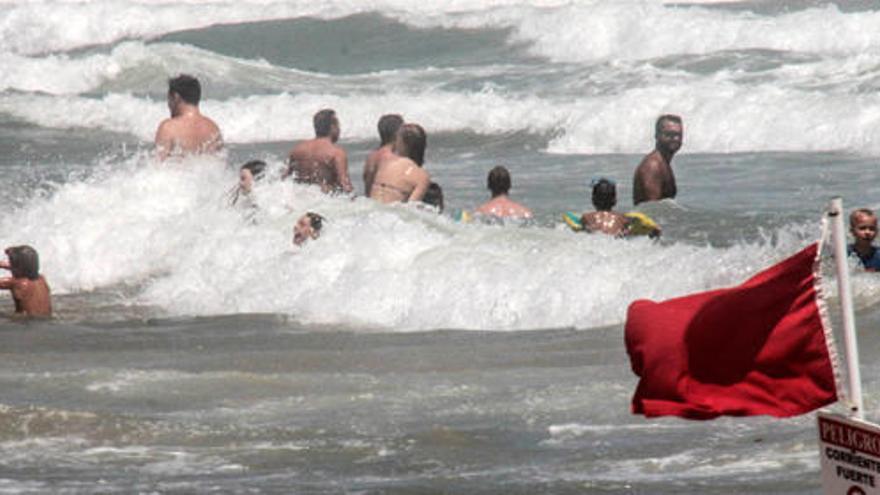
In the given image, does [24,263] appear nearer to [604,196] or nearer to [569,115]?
[604,196]

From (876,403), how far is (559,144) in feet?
56.7

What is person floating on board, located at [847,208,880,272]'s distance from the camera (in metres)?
12.3

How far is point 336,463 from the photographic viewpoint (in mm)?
9062

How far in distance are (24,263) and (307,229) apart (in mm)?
1953

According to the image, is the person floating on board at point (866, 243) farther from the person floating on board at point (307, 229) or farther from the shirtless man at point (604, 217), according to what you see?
the person floating on board at point (307, 229)

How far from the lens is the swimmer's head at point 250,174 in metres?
16.0

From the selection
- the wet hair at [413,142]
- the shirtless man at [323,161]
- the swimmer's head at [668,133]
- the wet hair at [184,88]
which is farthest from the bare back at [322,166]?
the swimmer's head at [668,133]

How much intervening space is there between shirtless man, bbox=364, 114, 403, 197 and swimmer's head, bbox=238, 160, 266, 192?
77 cm

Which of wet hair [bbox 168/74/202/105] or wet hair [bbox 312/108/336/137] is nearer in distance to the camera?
wet hair [bbox 312/108/336/137]

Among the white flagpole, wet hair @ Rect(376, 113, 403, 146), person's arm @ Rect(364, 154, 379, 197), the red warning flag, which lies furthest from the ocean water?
the white flagpole

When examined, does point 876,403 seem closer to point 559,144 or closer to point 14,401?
point 14,401

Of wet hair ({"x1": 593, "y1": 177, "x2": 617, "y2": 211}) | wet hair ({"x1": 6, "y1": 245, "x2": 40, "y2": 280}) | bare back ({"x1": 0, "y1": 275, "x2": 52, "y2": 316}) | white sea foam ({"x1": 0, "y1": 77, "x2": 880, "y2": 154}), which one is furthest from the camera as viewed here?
white sea foam ({"x1": 0, "y1": 77, "x2": 880, "y2": 154})

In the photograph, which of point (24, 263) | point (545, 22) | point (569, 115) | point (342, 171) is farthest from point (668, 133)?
point (545, 22)

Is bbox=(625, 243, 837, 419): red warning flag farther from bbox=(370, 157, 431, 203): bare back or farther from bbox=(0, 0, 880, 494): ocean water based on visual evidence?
bbox=(370, 157, 431, 203): bare back
